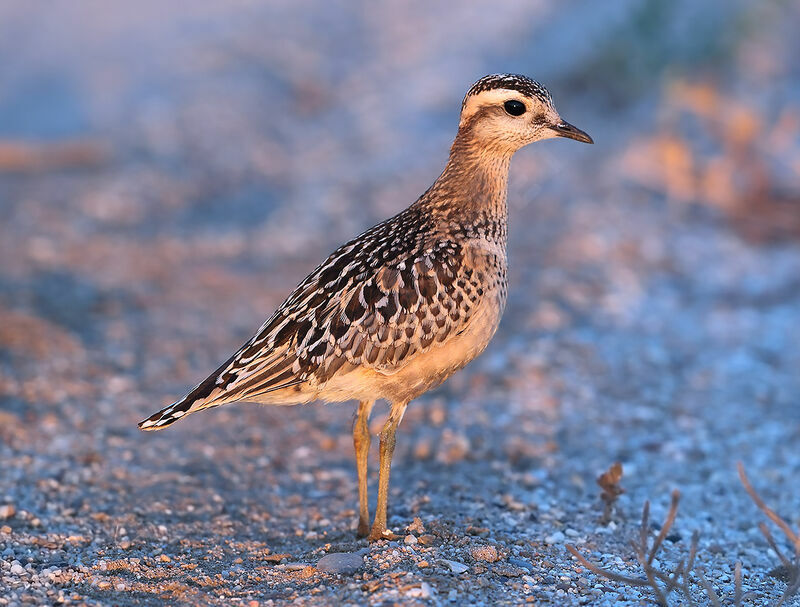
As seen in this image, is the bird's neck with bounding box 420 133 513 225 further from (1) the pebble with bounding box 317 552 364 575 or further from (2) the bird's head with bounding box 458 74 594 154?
(1) the pebble with bounding box 317 552 364 575

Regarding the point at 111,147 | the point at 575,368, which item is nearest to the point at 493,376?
the point at 575,368

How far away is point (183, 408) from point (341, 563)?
122 centimetres

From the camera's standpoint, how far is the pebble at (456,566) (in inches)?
188

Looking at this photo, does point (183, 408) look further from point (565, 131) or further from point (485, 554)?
point (565, 131)

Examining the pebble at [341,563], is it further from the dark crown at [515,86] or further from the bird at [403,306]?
the dark crown at [515,86]

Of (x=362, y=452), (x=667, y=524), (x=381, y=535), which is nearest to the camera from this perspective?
(x=667, y=524)

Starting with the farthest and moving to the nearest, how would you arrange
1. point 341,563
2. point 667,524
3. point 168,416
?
point 168,416
point 341,563
point 667,524

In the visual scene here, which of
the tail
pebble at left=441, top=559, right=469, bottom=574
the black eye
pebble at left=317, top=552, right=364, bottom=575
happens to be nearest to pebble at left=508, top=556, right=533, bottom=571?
pebble at left=441, top=559, right=469, bottom=574

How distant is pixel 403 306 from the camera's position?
5.22m

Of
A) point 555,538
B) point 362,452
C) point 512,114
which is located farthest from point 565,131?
point 555,538

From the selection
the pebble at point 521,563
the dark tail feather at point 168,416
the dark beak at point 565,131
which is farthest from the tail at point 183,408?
the dark beak at point 565,131

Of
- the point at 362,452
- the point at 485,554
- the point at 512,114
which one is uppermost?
the point at 512,114

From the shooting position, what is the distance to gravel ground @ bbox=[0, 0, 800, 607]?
5.34 metres

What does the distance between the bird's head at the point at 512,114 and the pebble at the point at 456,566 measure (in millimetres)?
2468
